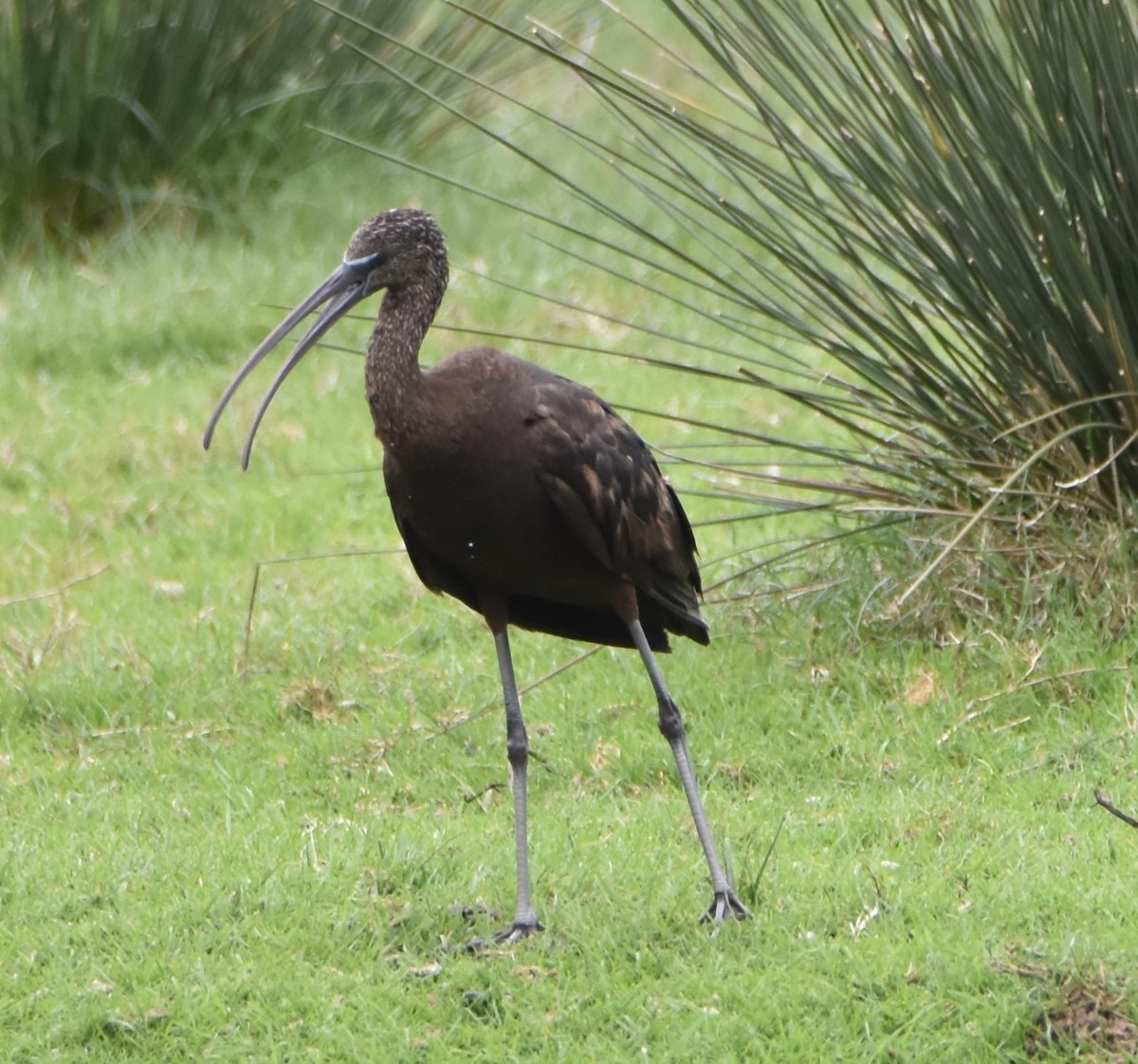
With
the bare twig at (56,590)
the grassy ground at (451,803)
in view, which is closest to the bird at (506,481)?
the grassy ground at (451,803)

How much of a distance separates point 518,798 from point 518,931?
1.37 feet

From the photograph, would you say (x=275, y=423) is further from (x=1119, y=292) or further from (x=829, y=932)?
(x=829, y=932)

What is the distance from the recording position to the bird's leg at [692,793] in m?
4.53

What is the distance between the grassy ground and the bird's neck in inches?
45.8

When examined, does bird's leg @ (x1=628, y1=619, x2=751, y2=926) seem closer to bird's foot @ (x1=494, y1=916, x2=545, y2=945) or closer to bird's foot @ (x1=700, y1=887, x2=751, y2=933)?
bird's foot @ (x1=700, y1=887, x2=751, y2=933)

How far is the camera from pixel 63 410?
9.16 meters

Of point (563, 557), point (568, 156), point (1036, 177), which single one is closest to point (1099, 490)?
point (1036, 177)

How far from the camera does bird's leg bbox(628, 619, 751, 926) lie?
4531mm

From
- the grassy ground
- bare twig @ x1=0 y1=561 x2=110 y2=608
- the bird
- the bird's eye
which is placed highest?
the bird's eye

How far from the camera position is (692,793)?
4.84 m

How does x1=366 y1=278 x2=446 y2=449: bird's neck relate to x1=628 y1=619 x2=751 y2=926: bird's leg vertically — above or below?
above

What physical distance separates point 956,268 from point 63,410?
16.0ft

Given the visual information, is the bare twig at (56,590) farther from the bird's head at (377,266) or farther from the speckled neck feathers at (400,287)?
the speckled neck feathers at (400,287)

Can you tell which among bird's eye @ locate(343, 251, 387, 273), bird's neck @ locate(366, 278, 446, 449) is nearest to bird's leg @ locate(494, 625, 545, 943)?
bird's neck @ locate(366, 278, 446, 449)
